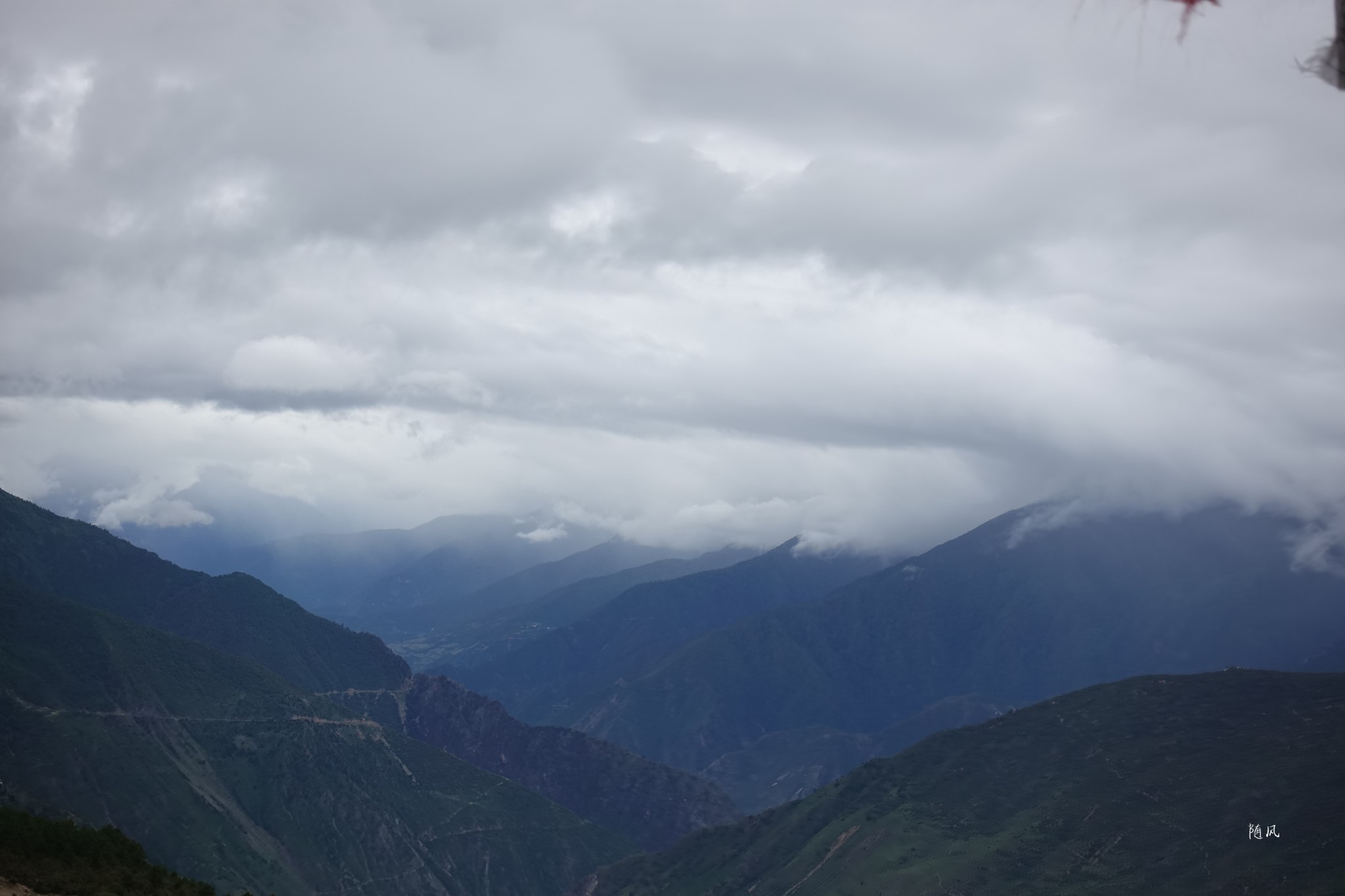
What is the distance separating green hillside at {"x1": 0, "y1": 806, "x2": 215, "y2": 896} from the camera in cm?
6506

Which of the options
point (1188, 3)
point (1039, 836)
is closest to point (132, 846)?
point (1188, 3)

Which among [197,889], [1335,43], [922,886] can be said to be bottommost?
[922,886]

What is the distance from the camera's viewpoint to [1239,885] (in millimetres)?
150750

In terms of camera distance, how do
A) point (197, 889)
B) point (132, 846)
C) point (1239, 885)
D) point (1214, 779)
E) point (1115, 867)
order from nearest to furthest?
point (197, 889) → point (132, 846) → point (1239, 885) → point (1115, 867) → point (1214, 779)

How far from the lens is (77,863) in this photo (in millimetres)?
73438

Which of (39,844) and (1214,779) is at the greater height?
(39,844)

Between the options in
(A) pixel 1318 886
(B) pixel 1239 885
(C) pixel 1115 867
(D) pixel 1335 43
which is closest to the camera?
(D) pixel 1335 43

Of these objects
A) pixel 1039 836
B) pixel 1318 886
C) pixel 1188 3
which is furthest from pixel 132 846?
pixel 1039 836

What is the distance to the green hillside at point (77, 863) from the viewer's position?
213ft

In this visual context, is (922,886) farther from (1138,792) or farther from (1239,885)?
(1239,885)

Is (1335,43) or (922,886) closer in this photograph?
(1335,43)

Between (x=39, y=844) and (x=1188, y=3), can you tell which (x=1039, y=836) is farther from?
(x=1188, y=3)

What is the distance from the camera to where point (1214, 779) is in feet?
625

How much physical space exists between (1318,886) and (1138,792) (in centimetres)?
5548
